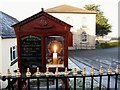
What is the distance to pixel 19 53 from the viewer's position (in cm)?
364

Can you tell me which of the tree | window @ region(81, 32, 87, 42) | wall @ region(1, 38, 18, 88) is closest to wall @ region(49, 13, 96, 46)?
window @ region(81, 32, 87, 42)

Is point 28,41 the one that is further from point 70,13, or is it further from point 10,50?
point 70,13

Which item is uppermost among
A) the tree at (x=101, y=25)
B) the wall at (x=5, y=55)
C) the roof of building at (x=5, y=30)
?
the tree at (x=101, y=25)

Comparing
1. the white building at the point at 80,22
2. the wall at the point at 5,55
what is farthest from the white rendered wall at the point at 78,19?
the wall at the point at 5,55

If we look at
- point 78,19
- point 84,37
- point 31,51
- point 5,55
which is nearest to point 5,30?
point 5,55

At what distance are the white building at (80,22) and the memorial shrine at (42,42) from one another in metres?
18.6

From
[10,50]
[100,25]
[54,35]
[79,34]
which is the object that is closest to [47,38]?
[54,35]

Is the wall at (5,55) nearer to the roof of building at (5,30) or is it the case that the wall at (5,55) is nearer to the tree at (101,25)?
the roof of building at (5,30)

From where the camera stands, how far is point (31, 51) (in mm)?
3670

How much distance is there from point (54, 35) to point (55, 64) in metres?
0.55

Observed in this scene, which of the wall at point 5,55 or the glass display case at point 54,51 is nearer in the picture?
the glass display case at point 54,51

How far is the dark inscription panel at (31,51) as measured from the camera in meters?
3.63

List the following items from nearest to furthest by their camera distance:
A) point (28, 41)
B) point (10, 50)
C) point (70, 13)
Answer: point (28, 41) → point (10, 50) → point (70, 13)

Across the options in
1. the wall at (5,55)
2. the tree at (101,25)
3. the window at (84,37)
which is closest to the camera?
the wall at (5,55)
